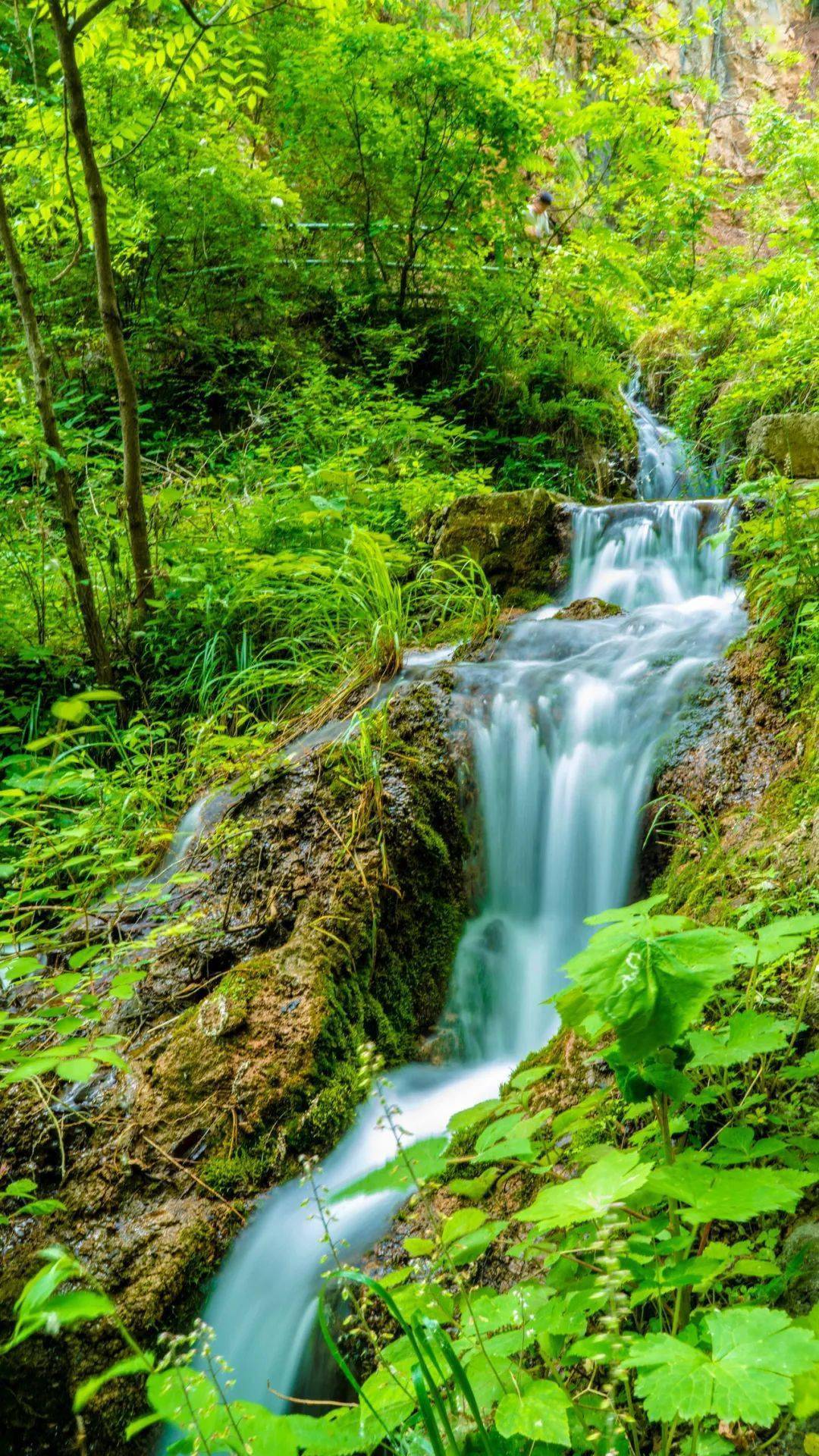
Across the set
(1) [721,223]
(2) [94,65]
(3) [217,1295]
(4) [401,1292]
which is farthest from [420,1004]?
(1) [721,223]

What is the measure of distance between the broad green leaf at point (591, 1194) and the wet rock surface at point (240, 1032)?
154cm

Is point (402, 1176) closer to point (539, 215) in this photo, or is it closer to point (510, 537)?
point (510, 537)

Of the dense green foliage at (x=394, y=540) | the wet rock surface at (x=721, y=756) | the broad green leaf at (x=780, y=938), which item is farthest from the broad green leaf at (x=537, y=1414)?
the wet rock surface at (x=721, y=756)

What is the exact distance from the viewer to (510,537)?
577 centimetres

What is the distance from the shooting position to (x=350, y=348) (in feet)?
27.1

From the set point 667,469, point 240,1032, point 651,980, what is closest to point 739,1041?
point 651,980

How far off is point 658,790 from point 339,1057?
1.51 meters

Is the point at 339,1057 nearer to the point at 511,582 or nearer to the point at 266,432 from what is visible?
the point at 511,582

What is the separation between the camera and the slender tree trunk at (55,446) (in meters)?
3.73

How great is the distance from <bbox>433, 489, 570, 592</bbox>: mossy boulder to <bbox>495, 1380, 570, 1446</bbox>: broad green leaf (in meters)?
4.92

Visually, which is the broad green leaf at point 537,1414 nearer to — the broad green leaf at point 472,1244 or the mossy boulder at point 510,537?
the broad green leaf at point 472,1244

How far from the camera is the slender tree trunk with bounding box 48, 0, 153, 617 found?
133 inches

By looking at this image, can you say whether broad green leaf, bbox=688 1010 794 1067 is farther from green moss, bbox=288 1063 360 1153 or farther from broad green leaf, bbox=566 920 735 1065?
green moss, bbox=288 1063 360 1153

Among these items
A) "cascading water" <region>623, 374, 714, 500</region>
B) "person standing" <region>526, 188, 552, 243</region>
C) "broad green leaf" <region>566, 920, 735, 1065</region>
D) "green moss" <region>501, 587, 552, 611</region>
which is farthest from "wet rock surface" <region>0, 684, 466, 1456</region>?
"person standing" <region>526, 188, 552, 243</region>
